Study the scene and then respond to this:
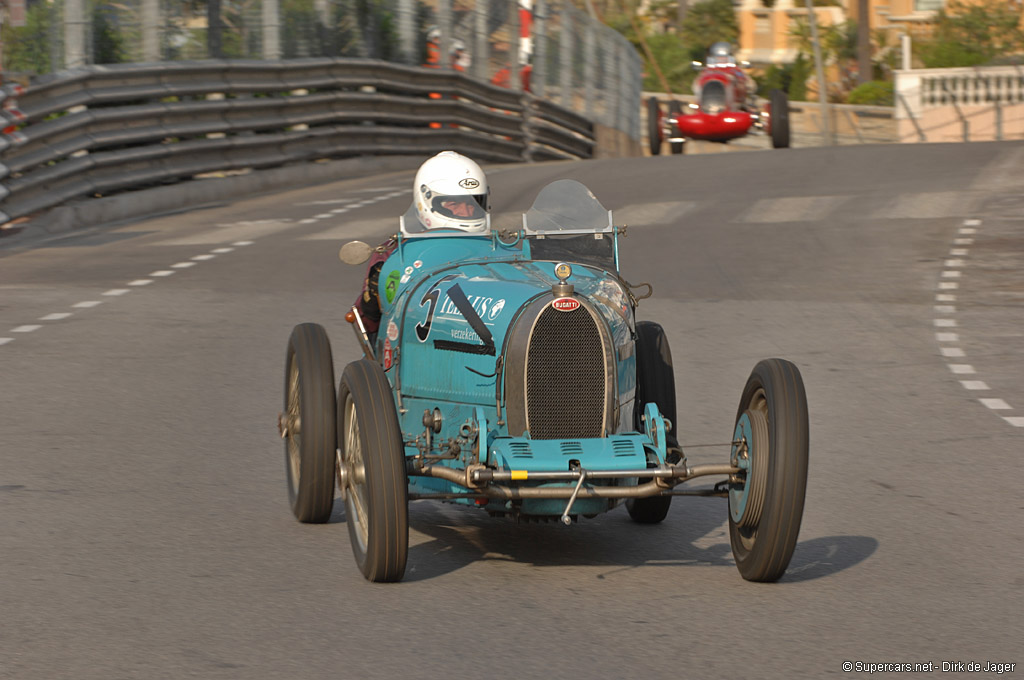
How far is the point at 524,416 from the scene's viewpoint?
6.52 metres

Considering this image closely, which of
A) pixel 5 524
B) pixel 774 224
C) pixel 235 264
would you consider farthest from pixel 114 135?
pixel 5 524

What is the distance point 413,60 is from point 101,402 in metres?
21.5

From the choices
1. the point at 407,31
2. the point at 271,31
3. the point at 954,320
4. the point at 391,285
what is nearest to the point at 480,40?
the point at 407,31

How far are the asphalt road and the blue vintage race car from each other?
263 mm

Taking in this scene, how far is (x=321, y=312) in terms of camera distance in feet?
46.5

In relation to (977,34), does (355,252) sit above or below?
below

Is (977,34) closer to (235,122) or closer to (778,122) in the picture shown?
(778,122)

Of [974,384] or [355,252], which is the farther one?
[974,384]

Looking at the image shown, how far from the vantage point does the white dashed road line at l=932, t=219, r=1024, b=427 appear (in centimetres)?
1076

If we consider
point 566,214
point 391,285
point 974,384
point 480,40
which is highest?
point 480,40

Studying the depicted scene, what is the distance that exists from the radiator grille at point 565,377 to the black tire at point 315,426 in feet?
3.53

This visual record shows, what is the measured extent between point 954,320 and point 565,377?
8148 millimetres

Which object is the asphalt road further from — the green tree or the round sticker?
the green tree

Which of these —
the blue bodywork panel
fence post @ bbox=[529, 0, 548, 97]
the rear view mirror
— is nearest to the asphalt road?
the blue bodywork panel
